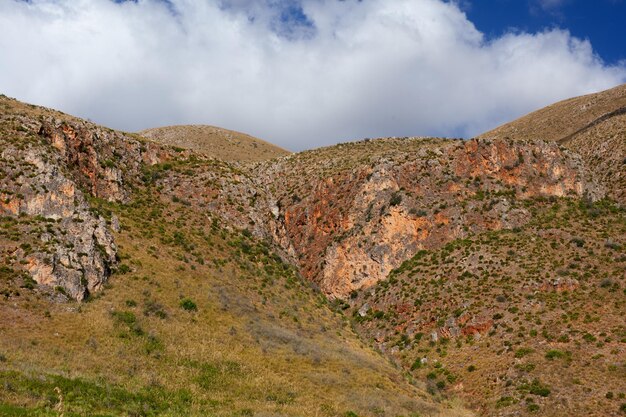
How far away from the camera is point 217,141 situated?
5118 inches

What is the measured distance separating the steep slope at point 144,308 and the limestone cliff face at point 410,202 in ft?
33.6

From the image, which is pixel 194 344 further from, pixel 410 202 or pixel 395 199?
pixel 410 202

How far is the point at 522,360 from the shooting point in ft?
125

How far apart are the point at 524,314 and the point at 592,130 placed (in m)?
61.9

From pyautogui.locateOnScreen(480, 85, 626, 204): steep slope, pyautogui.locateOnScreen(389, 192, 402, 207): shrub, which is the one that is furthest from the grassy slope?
pyautogui.locateOnScreen(480, 85, 626, 204): steep slope

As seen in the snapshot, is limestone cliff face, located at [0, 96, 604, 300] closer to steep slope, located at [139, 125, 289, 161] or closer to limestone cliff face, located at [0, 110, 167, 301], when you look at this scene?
limestone cliff face, located at [0, 110, 167, 301]

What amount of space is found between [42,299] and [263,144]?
113468 mm

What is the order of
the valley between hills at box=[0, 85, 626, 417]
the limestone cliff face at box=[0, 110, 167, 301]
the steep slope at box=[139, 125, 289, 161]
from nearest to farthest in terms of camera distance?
the valley between hills at box=[0, 85, 626, 417]
the limestone cliff face at box=[0, 110, 167, 301]
the steep slope at box=[139, 125, 289, 161]

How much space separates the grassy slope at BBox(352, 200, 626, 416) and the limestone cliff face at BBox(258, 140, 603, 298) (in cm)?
262

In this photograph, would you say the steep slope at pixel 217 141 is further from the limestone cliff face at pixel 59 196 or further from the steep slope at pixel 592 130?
the limestone cliff face at pixel 59 196

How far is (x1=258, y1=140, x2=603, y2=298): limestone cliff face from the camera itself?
59.2 meters

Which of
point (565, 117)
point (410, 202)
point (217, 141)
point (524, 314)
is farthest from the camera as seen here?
point (217, 141)

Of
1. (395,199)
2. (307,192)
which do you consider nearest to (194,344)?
(395,199)

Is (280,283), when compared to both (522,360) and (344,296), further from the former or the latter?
(522,360)
